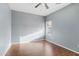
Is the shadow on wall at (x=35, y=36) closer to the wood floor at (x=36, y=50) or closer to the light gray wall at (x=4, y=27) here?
the wood floor at (x=36, y=50)

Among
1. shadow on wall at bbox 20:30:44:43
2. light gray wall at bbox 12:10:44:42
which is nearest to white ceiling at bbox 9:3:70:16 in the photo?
light gray wall at bbox 12:10:44:42

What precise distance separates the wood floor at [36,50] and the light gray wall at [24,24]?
0.15 metres

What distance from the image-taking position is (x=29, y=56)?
2.01m

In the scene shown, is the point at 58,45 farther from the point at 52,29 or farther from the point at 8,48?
the point at 8,48

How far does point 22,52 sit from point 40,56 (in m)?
0.38

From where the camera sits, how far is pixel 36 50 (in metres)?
2.07

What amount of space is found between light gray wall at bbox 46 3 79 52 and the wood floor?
132mm

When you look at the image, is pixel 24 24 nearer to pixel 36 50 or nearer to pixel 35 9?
pixel 35 9

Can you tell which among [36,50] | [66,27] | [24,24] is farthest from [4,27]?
[66,27]

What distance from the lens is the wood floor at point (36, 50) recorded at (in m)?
2.02

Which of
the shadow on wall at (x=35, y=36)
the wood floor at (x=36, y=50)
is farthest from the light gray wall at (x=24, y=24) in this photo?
the wood floor at (x=36, y=50)

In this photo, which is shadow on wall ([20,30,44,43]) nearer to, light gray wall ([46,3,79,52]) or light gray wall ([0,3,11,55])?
light gray wall ([46,3,79,52])

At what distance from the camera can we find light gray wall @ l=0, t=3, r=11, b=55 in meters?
1.93

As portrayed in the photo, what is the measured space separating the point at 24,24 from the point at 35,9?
1.29 ft
